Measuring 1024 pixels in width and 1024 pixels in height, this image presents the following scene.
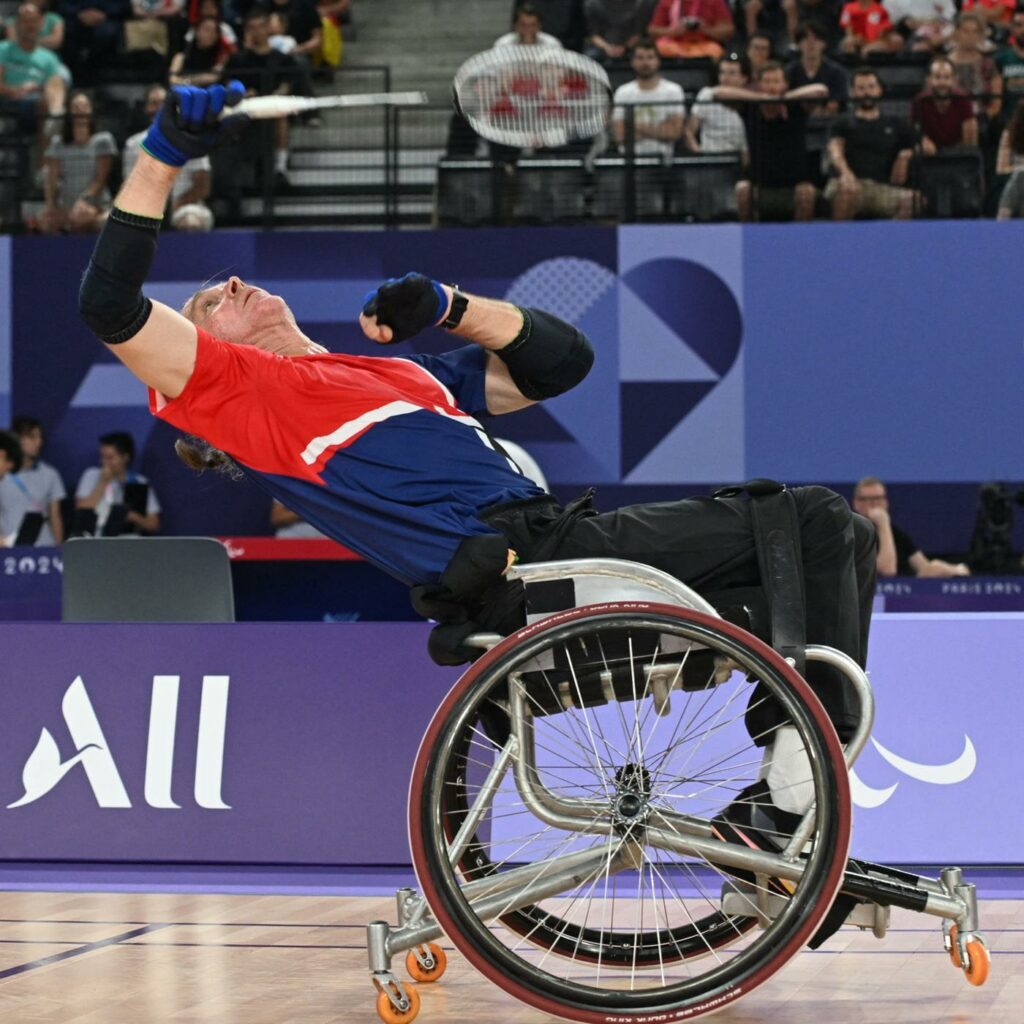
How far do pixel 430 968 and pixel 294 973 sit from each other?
11.7 inches

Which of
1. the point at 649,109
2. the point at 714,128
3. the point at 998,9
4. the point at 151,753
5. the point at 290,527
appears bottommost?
the point at 290,527

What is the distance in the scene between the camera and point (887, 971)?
363 centimetres

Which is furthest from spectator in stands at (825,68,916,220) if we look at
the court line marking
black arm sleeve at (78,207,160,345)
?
black arm sleeve at (78,207,160,345)

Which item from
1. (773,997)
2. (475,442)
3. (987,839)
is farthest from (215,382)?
(987,839)

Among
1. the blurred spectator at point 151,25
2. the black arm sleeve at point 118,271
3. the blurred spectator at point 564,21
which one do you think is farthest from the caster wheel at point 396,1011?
the blurred spectator at point 151,25

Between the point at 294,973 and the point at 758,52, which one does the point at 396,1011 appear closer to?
the point at 294,973

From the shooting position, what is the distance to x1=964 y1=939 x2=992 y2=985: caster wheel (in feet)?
10.6

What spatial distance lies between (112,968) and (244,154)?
859 centimetres

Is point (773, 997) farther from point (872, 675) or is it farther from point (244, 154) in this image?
point (244, 154)

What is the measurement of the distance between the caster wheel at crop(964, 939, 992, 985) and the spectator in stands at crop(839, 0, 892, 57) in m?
9.63

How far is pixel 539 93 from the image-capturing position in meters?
8.77

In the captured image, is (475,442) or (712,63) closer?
(475,442)

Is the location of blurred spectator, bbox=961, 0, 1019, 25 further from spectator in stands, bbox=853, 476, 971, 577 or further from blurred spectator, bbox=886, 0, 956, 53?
spectator in stands, bbox=853, 476, 971, 577

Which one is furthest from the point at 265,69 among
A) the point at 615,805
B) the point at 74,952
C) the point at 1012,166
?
the point at 615,805
